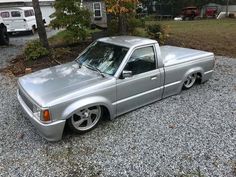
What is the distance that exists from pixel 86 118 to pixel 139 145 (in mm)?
989

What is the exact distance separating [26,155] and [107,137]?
4.16 feet

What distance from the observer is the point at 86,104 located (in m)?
3.77

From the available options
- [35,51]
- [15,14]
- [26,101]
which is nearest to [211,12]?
[15,14]

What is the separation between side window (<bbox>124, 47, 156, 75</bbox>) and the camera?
4401 mm

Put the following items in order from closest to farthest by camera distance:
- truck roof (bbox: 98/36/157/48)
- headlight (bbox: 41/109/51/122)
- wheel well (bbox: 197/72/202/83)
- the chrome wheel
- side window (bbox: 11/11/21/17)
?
headlight (bbox: 41/109/51/122), the chrome wheel, truck roof (bbox: 98/36/157/48), wheel well (bbox: 197/72/202/83), side window (bbox: 11/11/21/17)

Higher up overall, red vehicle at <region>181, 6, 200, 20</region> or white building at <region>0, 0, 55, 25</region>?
white building at <region>0, 0, 55, 25</region>

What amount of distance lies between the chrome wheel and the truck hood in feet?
1.33

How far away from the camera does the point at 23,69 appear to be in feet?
24.8

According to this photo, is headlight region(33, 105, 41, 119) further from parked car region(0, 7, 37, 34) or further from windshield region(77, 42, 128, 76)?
parked car region(0, 7, 37, 34)

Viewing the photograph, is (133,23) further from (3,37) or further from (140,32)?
(3,37)

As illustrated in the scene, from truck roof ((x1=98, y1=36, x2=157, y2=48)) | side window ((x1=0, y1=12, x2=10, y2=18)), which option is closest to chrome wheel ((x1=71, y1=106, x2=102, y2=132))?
truck roof ((x1=98, y1=36, x2=157, y2=48))

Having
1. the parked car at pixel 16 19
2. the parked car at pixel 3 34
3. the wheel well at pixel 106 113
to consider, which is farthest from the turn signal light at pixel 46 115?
the parked car at pixel 16 19

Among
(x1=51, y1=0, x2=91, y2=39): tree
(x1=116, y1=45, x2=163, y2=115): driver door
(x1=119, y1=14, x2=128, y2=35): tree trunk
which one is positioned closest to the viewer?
(x1=116, y1=45, x2=163, y2=115): driver door

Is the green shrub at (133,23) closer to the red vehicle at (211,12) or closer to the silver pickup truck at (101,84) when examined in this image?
the silver pickup truck at (101,84)
